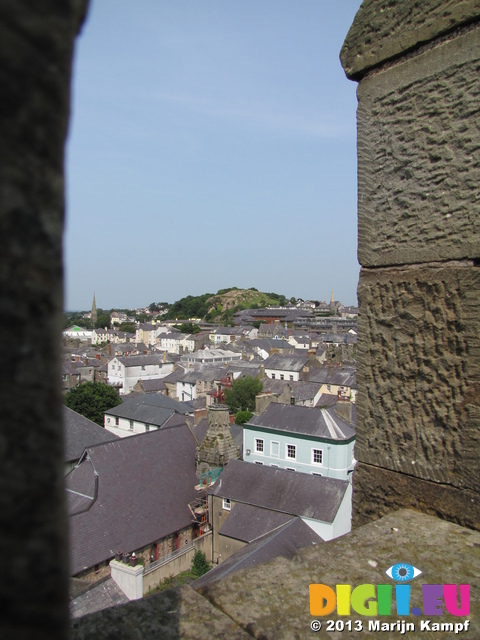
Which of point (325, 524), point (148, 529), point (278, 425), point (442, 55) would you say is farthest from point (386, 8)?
point (278, 425)

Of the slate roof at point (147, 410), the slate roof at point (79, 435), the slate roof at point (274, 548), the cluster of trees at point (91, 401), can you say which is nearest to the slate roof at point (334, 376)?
the slate roof at point (147, 410)

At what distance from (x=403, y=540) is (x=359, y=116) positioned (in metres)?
2.42

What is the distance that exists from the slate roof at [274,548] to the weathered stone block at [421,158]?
10.6 metres

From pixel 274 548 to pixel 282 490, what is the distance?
13.3 feet

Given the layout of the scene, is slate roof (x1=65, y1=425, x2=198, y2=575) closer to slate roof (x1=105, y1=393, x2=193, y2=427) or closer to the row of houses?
the row of houses

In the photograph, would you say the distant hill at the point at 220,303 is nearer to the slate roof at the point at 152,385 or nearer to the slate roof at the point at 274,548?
the slate roof at the point at 152,385

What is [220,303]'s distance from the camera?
14525 cm

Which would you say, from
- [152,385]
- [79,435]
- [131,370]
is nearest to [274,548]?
[79,435]

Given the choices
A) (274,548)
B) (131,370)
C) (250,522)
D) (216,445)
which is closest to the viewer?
(274,548)

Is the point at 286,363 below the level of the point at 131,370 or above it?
above

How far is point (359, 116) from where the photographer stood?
309cm

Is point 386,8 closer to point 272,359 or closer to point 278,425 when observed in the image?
point 278,425

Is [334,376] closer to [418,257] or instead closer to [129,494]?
[129,494]

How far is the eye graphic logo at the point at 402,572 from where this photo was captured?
Answer: 222cm
